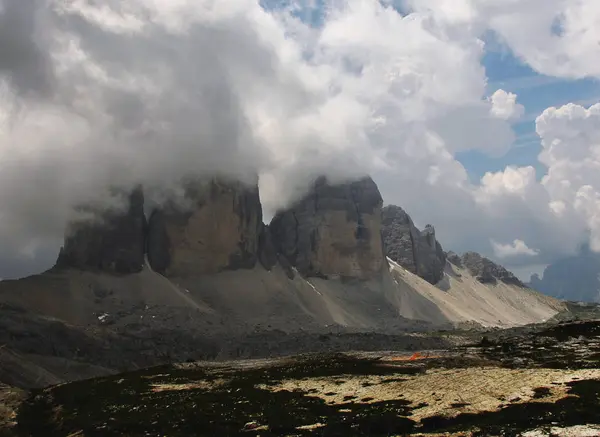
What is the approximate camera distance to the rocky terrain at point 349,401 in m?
34.5

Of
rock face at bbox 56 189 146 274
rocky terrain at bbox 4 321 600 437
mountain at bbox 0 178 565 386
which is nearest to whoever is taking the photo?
rocky terrain at bbox 4 321 600 437

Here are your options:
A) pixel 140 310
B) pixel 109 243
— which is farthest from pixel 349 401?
pixel 109 243

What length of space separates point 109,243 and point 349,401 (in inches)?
6017

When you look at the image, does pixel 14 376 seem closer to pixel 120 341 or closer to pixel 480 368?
pixel 120 341

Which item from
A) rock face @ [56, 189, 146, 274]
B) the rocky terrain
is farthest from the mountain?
the rocky terrain

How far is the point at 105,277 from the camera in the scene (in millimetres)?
176250

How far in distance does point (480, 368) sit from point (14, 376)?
2463 inches

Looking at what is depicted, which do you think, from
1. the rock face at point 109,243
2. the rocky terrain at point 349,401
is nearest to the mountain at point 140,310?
the rock face at point 109,243

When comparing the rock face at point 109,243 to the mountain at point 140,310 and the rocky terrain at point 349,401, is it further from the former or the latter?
the rocky terrain at point 349,401

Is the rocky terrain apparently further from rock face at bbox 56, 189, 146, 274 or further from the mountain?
rock face at bbox 56, 189, 146, 274

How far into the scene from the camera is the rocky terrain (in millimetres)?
34531

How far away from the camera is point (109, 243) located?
7259 inches

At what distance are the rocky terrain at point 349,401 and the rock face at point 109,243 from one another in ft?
376

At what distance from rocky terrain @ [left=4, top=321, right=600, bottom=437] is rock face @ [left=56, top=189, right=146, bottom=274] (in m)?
115
